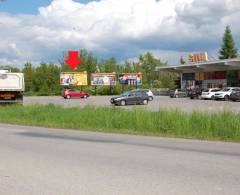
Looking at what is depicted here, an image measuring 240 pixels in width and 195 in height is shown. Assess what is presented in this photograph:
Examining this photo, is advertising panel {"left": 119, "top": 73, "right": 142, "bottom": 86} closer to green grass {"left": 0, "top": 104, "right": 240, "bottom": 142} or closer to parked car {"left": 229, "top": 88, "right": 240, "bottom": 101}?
parked car {"left": 229, "top": 88, "right": 240, "bottom": 101}

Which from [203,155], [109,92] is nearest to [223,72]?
[109,92]

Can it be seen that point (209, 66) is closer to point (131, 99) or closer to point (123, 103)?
point (131, 99)

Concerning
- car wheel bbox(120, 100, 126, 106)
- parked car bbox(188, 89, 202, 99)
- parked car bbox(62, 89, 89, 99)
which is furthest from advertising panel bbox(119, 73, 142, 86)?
car wheel bbox(120, 100, 126, 106)

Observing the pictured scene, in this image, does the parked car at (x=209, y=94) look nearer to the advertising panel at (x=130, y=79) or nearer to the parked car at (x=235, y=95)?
the parked car at (x=235, y=95)

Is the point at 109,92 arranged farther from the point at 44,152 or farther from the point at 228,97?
the point at 44,152

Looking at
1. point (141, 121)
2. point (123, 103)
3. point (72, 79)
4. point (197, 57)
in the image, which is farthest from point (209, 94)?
point (141, 121)

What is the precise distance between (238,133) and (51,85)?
281ft

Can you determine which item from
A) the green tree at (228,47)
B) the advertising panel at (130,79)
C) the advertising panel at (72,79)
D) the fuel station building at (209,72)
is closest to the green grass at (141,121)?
the fuel station building at (209,72)

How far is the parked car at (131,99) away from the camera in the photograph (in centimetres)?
4941

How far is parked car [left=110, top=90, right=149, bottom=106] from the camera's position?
1945 inches

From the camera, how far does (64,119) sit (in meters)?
24.4

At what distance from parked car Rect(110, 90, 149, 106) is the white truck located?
12041 millimetres

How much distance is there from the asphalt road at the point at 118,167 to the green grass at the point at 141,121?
237 cm

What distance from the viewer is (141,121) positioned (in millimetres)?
20328
